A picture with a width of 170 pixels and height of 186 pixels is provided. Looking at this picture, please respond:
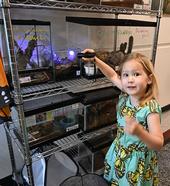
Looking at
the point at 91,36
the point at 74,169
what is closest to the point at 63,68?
the point at 91,36

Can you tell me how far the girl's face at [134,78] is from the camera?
870 mm

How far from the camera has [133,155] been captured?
0.93 metres

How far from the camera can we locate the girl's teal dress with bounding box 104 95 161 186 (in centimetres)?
88

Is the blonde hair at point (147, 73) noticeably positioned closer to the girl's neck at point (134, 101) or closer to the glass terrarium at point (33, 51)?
the girl's neck at point (134, 101)

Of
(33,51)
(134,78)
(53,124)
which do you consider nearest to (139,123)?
(134,78)

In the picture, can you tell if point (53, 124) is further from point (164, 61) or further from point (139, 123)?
point (164, 61)

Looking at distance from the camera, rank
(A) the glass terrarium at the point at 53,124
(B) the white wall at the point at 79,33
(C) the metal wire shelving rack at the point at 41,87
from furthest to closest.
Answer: (B) the white wall at the point at 79,33, (A) the glass terrarium at the point at 53,124, (C) the metal wire shelving rack at the point at 41,87

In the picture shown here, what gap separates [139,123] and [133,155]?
168mm

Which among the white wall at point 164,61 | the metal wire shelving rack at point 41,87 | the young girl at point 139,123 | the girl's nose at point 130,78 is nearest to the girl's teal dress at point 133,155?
the young girl at point 139,123

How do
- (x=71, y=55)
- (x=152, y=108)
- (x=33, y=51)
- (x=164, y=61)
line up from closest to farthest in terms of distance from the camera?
(x=152, y=108) < (x=33, y=51) < (x=71, y=55) < (x=164, y=61)

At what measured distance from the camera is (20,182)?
1.28 meters

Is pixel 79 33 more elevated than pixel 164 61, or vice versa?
pixel 79 33

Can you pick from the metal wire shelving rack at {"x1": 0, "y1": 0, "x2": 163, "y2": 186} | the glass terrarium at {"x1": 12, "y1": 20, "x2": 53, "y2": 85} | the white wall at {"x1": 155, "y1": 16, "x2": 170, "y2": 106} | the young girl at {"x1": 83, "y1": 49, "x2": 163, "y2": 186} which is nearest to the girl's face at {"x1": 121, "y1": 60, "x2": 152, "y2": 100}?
the young girl at {"x1": 83, "y1": 49, "x2": 163, "y2": 186}

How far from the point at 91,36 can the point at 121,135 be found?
625 millimetres
